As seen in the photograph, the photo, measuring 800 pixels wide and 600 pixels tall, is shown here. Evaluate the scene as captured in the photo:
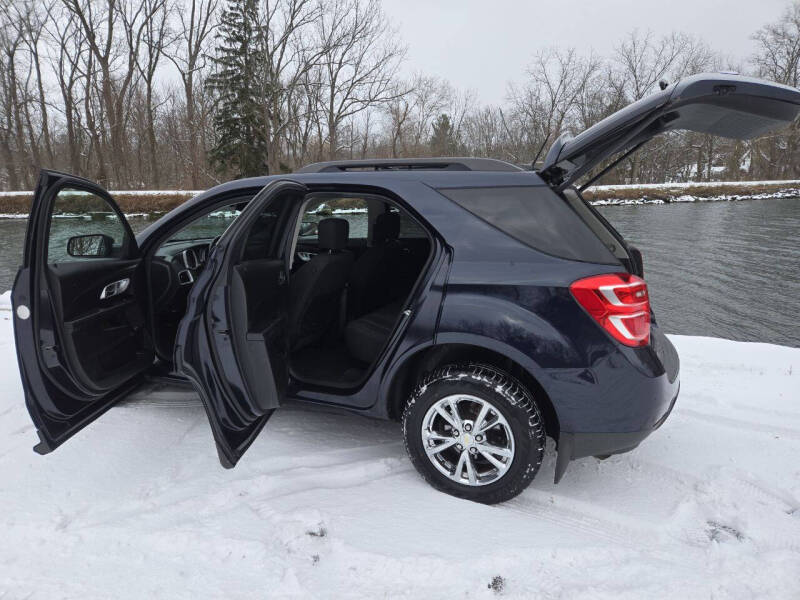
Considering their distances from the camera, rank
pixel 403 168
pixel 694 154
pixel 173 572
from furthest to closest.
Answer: pixel 694 154, pixel 403 168, pixel 173 572

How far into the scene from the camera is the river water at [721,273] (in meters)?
6.83

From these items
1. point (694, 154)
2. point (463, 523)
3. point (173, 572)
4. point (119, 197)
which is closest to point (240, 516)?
point (173, 572)

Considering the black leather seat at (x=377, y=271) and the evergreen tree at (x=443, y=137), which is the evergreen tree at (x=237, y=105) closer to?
the evergreen tree at (x=443, y=137)

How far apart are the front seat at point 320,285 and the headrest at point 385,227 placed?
1.87 ft

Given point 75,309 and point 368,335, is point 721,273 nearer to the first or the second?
point 368,335

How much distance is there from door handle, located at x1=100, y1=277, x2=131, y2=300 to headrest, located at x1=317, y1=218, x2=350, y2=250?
3.96 feet

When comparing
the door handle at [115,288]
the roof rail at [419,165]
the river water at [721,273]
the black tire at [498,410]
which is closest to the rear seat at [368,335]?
the black tire at [498,410]

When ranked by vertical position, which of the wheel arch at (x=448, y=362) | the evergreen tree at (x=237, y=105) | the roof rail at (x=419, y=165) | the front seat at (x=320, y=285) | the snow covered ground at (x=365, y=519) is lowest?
the snow covered ground at (x=365, y=519)

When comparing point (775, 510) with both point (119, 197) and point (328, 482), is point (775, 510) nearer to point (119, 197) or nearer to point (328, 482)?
point (328, 482)

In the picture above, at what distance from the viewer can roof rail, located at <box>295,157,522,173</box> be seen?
102 inches

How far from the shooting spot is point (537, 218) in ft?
7.64

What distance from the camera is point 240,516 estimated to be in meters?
2.30

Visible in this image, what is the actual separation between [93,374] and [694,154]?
62.3 m

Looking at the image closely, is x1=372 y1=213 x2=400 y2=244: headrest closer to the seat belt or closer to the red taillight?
the seat belt
